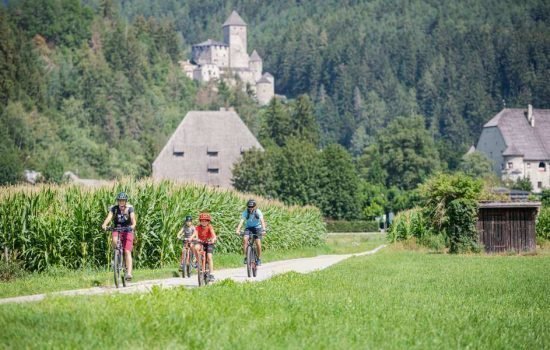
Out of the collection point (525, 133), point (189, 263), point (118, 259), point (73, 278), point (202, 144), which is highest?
point (525, 133)

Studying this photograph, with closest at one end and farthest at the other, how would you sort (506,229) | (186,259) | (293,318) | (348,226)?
(293,318), (186,259), (506,229), (348,226)

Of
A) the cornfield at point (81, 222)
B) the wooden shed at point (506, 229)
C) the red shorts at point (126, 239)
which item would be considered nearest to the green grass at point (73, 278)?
the cornfield at point (81, 222)

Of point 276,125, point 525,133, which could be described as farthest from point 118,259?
point 525,133

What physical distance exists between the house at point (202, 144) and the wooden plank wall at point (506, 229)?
66.4 meters

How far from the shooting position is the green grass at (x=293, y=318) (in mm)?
12891

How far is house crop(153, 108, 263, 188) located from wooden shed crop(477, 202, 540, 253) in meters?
66.4

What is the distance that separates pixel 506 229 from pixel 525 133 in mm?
110015

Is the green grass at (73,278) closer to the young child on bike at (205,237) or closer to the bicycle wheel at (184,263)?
the bicycle wheel at (184,263)

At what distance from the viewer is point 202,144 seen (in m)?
103

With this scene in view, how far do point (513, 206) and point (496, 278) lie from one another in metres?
13.1

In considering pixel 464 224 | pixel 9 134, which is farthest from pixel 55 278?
pixel 9 134

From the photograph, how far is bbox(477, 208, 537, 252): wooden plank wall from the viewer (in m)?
36.2

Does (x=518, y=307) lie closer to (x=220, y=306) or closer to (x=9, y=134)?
(x=220, y=306)

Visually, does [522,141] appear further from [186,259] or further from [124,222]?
[124,222]
